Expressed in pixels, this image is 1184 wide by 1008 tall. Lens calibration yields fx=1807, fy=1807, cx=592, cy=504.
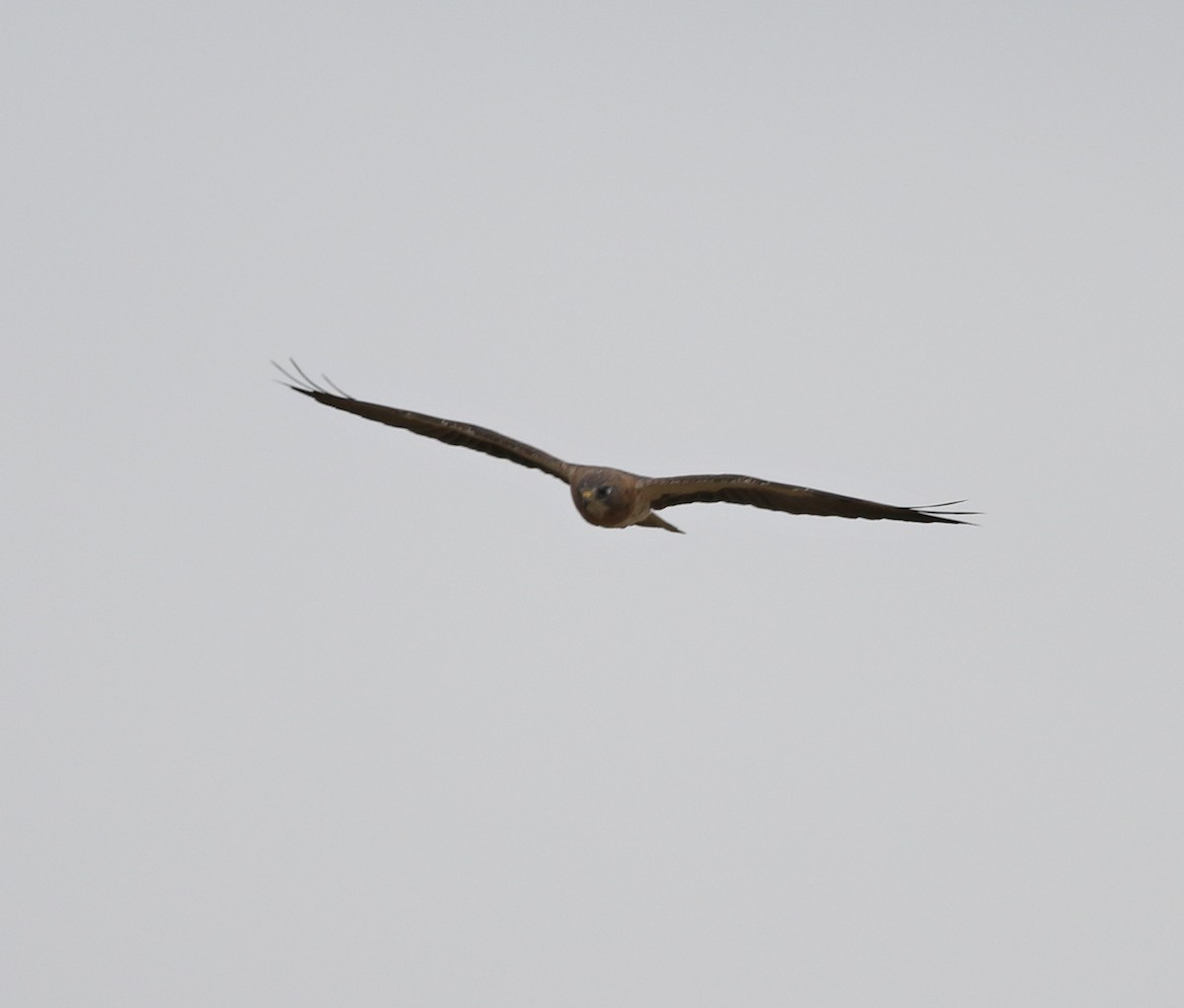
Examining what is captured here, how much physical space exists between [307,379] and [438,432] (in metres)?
1.52

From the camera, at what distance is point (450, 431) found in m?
18.4

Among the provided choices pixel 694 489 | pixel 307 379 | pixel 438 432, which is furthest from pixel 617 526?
pixel 307 379

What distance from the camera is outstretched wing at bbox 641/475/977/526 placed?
54.4 feet

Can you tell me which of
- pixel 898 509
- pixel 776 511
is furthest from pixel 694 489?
pixel 898 509

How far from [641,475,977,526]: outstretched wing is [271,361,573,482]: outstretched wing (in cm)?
110

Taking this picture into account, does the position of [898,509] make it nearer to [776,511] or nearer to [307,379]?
[776,511]

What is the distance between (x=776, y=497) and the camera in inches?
666

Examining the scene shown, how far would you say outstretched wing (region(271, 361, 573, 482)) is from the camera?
17.8 metres

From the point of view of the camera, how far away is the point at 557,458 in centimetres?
1759

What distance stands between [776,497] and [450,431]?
3.58m

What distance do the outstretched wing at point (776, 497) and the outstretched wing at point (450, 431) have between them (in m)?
1.10

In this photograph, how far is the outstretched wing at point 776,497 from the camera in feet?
54.4

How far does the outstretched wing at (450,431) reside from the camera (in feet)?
58.3

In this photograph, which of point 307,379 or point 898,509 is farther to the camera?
point 307,379
